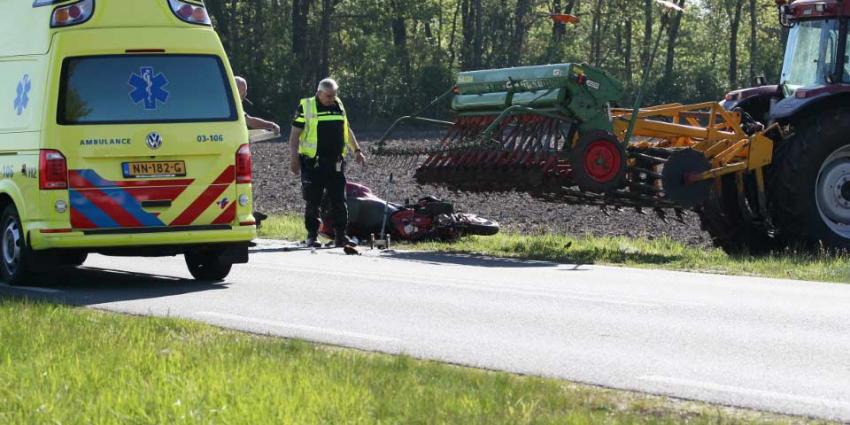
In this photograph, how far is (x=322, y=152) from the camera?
57.2 ft

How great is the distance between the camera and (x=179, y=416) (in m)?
6.99

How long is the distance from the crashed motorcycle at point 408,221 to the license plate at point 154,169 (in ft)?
17.1

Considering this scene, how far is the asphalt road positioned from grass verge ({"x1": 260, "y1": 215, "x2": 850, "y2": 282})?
27.7 inches

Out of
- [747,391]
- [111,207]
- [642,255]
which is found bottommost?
[642,255]

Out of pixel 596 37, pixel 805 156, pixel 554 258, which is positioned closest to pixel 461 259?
pixel 554 258

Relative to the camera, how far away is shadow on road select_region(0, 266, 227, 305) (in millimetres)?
12549

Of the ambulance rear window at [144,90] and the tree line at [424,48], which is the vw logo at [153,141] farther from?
the tree line at [424,48]

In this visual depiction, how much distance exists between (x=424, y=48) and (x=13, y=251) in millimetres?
47013

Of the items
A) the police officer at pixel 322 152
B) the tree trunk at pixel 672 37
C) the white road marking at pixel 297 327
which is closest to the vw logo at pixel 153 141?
the white road marking at pixel 297 327

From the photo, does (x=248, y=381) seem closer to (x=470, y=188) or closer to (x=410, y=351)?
(x=410, y=351)

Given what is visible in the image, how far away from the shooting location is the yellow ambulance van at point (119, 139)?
1289 cm

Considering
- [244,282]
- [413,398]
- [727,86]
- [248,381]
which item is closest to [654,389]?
[413,398]

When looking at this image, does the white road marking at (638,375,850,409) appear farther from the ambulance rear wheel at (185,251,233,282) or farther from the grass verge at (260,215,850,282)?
the ambulance rear wheel at (185,251,233,282)

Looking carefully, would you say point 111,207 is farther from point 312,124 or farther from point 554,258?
point 554,258
